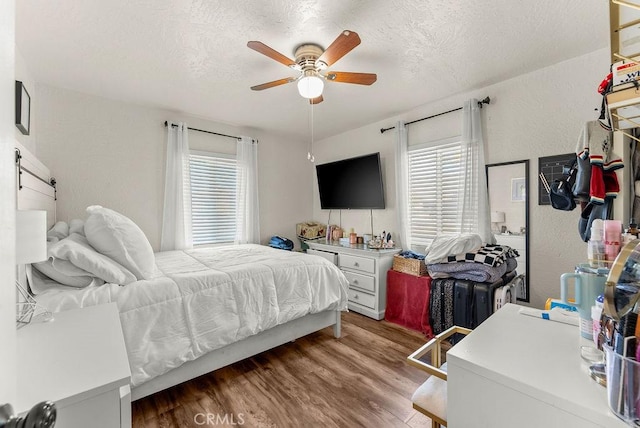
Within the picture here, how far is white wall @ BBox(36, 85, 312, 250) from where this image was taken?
2717 millimetres

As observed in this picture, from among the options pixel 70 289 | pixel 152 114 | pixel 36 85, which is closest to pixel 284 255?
pixel 70 289

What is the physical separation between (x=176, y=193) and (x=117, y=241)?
1.64 m

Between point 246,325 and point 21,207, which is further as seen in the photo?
point 246,325

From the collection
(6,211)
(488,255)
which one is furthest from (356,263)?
→ (6,211)

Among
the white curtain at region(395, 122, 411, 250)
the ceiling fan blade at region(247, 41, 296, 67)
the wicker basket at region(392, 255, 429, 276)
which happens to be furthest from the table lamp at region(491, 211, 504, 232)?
the ceiling fan blade at region(247, 41, 296, 67)

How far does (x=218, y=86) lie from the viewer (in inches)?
106

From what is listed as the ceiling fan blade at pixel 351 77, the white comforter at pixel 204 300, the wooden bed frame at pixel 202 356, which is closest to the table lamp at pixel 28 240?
the white comforter at pixel 204 300

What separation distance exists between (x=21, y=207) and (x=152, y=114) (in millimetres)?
2042

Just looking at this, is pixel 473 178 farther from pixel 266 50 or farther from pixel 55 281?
pixel 55 281

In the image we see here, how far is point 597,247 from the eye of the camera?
3.64ft

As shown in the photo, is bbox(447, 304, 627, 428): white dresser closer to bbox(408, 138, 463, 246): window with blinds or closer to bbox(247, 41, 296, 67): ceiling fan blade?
bbox(247, 41, 296, 67): ceiling fan blade

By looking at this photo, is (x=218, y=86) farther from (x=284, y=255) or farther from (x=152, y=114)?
→ (x=284, y=255)

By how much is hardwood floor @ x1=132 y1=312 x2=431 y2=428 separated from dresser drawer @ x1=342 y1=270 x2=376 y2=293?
71cm

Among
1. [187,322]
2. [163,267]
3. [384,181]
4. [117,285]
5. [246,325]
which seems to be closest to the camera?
[117,285]
